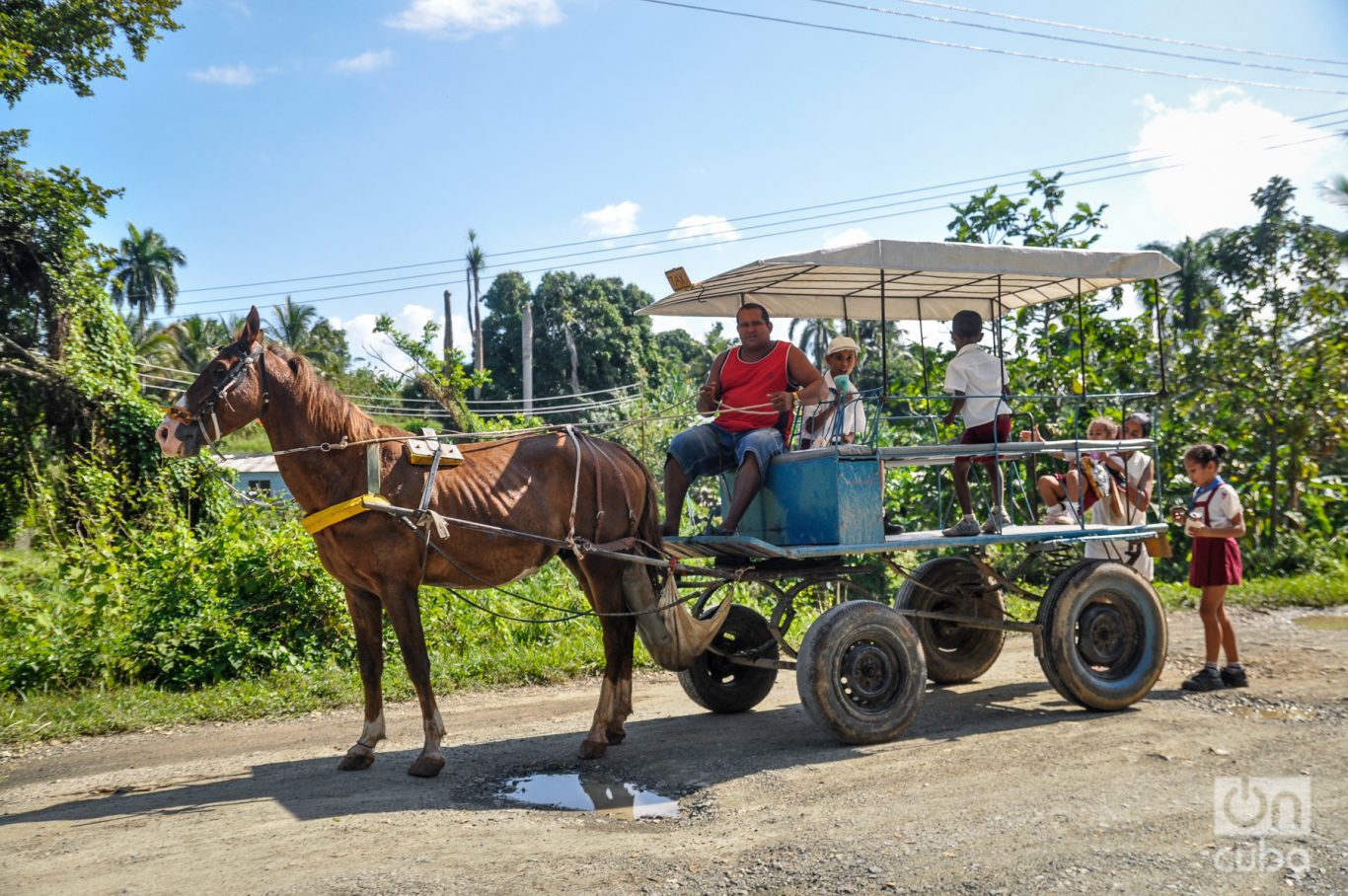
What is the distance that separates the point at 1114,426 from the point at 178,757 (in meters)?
7.25

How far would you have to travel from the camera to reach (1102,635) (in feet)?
22.5

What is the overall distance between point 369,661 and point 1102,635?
15.8ft

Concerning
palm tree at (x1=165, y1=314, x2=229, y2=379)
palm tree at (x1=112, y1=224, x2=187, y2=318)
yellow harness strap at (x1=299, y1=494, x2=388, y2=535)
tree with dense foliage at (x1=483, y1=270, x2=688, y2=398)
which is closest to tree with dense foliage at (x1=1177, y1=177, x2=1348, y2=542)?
yellow harness strap at (x1=299, y1=494, x2=388, y2=535)

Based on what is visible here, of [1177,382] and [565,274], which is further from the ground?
[565,274]

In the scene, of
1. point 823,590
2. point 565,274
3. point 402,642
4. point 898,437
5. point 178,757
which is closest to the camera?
point 402,642

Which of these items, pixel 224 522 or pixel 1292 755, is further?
pixel 224 522

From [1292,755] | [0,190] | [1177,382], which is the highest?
[0,190]

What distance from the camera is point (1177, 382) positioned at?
14148 mm

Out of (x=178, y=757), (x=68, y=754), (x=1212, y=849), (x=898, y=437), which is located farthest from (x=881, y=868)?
(x=898, y=437)

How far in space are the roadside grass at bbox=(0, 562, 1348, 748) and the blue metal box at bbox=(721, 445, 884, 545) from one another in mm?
1743

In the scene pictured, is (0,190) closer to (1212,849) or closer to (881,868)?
(881,868)

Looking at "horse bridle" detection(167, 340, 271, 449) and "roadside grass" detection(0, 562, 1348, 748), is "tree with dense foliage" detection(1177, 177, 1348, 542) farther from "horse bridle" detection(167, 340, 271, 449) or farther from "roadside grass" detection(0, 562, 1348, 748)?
"horse bridle" detection(167, 340, 271, 449)

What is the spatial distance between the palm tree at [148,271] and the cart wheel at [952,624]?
158ft

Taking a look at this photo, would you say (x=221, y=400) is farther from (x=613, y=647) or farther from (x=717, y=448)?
(x=717, y=448)
